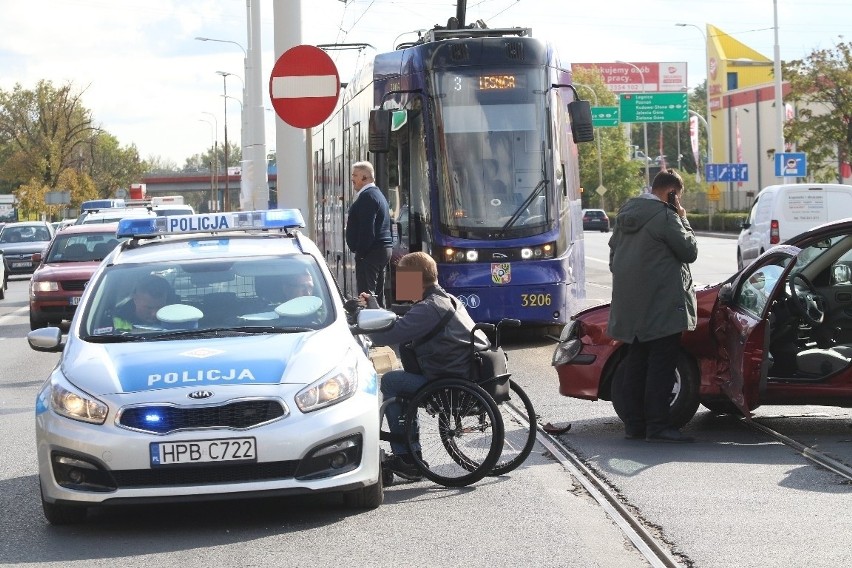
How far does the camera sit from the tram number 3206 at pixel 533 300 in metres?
15.9

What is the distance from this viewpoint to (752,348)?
9.54 m

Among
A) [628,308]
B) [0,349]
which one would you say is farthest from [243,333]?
[0,349]

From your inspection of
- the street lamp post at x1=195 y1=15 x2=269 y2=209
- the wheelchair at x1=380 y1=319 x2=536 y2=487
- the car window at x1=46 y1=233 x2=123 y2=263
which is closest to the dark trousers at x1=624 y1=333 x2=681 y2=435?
the wheelchair at x1=380 y1=319 x2=536 y2=487

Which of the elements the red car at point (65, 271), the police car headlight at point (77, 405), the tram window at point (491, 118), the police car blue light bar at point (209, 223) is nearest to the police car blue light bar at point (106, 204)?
the red car at point (65, 271)

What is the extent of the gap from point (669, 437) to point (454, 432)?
1.95 meters

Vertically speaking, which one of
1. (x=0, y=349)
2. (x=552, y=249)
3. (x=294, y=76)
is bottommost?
(x=0, y=349)

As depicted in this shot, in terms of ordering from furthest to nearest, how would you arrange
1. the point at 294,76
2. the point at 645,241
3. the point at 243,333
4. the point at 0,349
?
the point at 0,349, the point at 294,76, the point at 645,241, the point at 243,333

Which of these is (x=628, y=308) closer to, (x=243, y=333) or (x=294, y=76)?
(x=243, y=333)

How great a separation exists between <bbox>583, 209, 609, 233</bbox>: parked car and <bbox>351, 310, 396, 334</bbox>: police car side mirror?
2829 inches

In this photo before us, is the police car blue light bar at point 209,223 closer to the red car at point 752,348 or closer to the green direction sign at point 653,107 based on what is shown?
the red car at point 752,348

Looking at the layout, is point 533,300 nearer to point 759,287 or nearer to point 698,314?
point 698,314

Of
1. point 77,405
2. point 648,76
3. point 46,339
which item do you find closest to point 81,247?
point 46,339

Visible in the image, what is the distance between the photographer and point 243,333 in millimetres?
7883

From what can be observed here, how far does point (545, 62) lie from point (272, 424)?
32.8ft
